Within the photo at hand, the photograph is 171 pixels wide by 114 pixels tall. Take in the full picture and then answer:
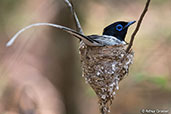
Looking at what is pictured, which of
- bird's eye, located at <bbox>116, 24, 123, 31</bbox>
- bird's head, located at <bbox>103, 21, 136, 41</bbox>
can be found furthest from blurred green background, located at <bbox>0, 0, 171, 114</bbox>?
bird's eye, located at <bbox>116, 24, 123, 31</bbox>

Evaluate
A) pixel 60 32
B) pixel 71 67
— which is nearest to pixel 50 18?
pixel 60 32

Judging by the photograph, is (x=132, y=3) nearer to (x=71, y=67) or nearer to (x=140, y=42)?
(x=140, y=42)

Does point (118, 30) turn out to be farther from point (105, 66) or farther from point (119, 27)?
point (105, 66)

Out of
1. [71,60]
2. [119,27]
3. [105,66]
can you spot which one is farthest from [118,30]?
[71,60]

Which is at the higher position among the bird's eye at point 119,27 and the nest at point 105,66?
the bird's eye at point 119,27

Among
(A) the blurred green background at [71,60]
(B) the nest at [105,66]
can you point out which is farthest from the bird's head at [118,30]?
(A) the blurred green background at [71,60]

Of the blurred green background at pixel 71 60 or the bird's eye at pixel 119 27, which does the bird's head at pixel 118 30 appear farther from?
the blurred green background at pixel 71 60
